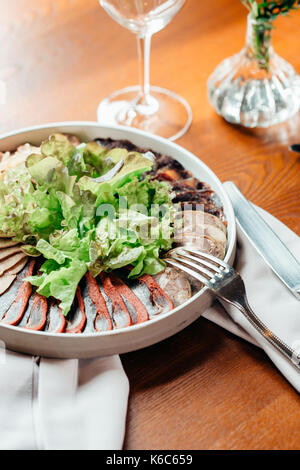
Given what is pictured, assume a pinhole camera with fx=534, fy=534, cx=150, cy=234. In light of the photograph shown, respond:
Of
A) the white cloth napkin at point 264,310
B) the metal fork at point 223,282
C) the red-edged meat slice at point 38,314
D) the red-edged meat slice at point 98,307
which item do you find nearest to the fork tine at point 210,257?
the metal fork at point 223,282

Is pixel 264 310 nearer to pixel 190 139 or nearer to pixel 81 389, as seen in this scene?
pixel 81 389

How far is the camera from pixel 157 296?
3.79ft

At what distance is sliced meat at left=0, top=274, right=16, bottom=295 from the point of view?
118 centimetres

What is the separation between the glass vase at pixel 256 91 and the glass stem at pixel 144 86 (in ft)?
0.73

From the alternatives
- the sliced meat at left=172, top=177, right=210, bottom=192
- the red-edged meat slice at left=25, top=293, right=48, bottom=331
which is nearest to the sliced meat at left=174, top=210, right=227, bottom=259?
the sliced meat at left=172, top=177, right=210, bottom=192

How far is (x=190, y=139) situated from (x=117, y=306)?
2.58ft

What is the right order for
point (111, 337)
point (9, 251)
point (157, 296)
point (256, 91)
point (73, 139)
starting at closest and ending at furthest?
point (111, 337) < point (157, 296) < point (9, 251) < point (73, 139) < point (256, 91)

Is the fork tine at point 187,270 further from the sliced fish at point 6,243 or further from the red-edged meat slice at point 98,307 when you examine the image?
the sliced fish at point 6,243

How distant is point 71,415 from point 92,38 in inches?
61.1

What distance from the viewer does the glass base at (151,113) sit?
1.78 m

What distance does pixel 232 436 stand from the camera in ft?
3.38

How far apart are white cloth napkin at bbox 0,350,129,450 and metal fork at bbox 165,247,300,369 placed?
0.25m

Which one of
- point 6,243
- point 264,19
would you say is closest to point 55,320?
point 6,243

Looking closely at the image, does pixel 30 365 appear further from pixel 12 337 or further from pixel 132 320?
pixel 132 320
